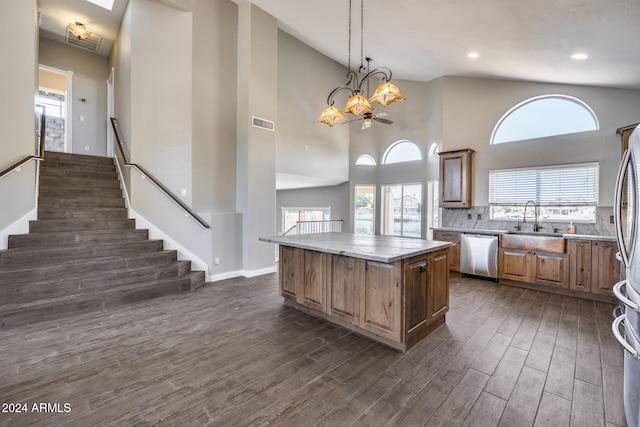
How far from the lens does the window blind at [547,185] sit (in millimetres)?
4614

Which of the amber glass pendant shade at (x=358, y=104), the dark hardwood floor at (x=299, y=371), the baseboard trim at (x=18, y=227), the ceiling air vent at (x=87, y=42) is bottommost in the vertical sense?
the dark hardwood floor at (x=299, y=371)

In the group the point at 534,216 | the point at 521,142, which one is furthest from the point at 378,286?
the point at 521,142

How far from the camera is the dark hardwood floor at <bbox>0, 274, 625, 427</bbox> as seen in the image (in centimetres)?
179

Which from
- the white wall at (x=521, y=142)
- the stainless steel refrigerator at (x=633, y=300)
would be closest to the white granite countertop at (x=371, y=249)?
the stainless steel refrigerator at (x=633, y=300)

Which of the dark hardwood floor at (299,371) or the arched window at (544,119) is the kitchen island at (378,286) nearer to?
the dark hardwood floor at (299,371)

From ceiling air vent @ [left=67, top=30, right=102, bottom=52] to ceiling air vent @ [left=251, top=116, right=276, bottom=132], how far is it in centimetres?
477

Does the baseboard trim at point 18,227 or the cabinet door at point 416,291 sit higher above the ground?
the baseboard trim at point 18,227

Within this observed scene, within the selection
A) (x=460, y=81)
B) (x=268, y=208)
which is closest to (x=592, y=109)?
(x=460, y=81)

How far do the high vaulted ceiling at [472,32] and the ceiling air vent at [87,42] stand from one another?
180mm

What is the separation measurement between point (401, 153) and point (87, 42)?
8.37 m

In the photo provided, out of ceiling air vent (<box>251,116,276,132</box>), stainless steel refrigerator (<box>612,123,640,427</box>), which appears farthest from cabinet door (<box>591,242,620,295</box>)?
ceiling air vent (<box>251,116,276,132</box>)

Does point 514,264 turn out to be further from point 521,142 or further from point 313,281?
point 313,281

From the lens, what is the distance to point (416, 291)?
267 centimetres

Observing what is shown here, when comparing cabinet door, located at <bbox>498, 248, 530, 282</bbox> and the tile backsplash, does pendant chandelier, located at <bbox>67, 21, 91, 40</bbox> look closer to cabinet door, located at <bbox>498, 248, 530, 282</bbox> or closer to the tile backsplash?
the tile backsplash
